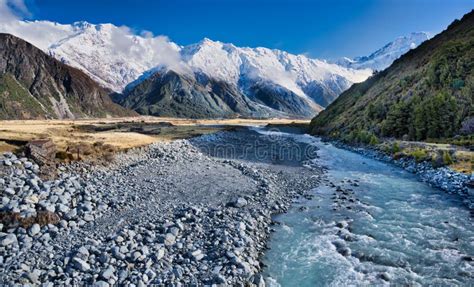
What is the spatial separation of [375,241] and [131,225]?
12800 millimetres

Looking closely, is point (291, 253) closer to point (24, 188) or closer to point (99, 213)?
point (99, 213)

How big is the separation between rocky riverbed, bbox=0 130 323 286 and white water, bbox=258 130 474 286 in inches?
55.5

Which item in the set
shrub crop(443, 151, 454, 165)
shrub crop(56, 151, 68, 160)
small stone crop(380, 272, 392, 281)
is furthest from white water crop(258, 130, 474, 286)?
shrub crop(56, 151, 68, 160)

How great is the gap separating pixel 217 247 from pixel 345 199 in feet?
46.0

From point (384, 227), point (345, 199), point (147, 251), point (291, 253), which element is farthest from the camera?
point (345, 199)

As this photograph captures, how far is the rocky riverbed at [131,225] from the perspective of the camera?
12.5m

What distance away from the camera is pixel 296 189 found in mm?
28297

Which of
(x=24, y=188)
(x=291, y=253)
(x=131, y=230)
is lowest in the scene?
(x=291, y=253)

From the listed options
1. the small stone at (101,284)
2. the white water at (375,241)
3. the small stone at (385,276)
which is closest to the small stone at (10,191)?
the small stone at (101,284)

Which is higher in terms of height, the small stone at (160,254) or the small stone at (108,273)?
the small stone at (160,254)

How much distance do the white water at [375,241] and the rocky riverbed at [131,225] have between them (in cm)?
141

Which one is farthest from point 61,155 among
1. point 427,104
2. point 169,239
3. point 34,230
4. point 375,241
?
point 427,104

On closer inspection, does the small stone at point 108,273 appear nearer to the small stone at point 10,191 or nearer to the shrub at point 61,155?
the small stone at point 10,191

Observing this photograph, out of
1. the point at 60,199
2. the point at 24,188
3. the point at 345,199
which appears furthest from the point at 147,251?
the point at 345,199
